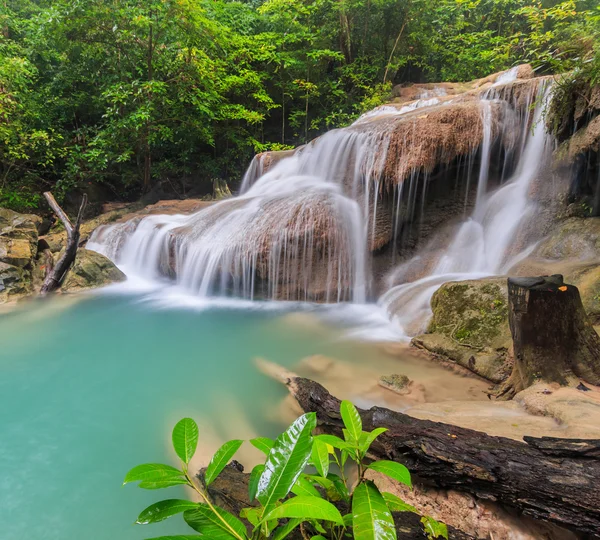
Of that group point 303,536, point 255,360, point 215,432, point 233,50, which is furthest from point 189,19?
point 303,536

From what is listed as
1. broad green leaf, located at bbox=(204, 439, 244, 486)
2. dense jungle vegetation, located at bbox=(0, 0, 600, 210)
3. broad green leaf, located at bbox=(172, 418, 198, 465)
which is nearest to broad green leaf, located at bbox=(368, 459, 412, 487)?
broad green leaf, located at bbox=(204, 439, 244, 486)

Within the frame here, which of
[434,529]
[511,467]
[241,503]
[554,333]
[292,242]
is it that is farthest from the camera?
[292,242]

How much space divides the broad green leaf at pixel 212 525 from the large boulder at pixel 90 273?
26.7 ft

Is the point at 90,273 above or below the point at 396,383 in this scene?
above

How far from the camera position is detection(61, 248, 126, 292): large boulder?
740 centimetres

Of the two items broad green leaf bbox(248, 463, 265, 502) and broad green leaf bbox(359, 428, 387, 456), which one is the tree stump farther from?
broad green leaf bbox(248, 463, 265, 502)

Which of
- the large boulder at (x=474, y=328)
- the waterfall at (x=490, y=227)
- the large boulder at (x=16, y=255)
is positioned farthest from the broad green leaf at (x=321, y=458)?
the large boulder at (x=16, y=255)

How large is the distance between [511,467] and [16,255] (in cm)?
916

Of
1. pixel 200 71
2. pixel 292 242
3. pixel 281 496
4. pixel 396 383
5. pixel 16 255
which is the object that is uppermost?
pixel 200 71

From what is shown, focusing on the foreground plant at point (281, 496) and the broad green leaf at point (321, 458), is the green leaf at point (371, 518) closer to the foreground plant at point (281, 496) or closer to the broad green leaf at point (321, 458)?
the foreground plant at point (281, 496)

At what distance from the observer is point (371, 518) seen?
77cm

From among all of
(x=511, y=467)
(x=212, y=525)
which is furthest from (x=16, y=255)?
(x=511, y=467)

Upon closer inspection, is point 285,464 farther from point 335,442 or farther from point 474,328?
point 474,328

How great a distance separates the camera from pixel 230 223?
7805 mm
